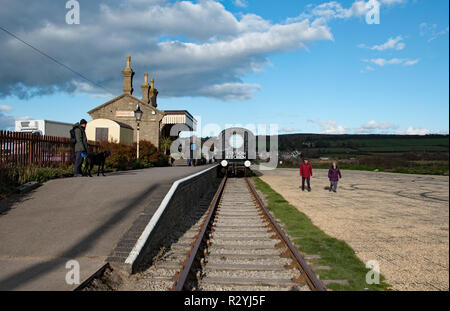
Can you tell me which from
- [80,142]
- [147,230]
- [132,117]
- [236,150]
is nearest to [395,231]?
[147,230]

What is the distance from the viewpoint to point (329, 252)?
261 inches

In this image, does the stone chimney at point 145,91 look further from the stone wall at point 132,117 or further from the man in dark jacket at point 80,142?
the man in dark jacket at point 80,142

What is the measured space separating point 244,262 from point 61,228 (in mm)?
3333

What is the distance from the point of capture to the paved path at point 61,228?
4.75 m

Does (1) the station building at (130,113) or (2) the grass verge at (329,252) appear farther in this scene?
(1) the station building at (130,113)

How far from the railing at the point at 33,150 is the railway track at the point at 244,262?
20.9ft

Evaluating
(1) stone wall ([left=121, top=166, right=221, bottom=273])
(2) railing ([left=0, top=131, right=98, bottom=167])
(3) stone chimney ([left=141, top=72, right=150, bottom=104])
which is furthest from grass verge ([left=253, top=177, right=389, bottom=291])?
(3) stone chimney ([left=141, top=72, right=150, bottom=104])

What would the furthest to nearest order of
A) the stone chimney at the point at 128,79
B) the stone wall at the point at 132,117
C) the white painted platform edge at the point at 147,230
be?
the stone chimney at the point at 128,79 → the stone wall at the point at 132,117 → the white painted platform edge at the point at 147,230

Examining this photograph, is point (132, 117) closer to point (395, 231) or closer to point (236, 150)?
point (236, 150)

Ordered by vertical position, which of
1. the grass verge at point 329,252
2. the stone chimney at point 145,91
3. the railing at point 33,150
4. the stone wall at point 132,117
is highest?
the stone chimney at point 145,91

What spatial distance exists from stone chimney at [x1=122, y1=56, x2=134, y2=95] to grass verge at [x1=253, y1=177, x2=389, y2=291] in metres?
25.8

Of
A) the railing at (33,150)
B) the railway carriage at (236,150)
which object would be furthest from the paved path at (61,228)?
the railway carriage at (236,150)
